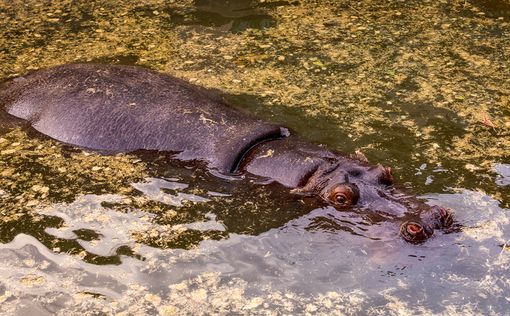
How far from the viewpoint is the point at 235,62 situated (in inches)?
293

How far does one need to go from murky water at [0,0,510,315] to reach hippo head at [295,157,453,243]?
85mm

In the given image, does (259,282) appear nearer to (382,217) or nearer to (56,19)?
(382,217)

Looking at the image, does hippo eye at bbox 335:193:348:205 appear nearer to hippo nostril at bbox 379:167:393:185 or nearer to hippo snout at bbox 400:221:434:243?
hippo nostril at bbox 379:167:393:185

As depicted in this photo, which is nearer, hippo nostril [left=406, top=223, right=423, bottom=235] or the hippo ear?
hippo nostril [left=406, top=223, right=423, bottom=235]

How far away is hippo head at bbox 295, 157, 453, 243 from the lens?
4422 mm

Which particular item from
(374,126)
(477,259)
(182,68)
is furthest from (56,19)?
(477,259)

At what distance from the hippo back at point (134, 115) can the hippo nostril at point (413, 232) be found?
1426 mm

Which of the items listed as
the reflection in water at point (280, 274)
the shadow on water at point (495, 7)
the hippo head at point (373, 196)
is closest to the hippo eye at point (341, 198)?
the hippo head at point (373, 196)

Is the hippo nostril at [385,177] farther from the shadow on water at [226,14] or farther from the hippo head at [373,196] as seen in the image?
the shadow on water at [226,14]

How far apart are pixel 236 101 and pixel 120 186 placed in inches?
66.1

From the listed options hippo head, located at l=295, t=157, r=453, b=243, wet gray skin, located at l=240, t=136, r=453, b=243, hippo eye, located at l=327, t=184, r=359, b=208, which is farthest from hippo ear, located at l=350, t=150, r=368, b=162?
hippo eye, located at l=327, t=184, r=359, b=208

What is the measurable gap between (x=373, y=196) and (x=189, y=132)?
5.03ft

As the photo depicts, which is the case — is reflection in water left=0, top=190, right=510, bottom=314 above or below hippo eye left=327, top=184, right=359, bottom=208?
below

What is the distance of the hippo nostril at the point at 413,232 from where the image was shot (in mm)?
4328
